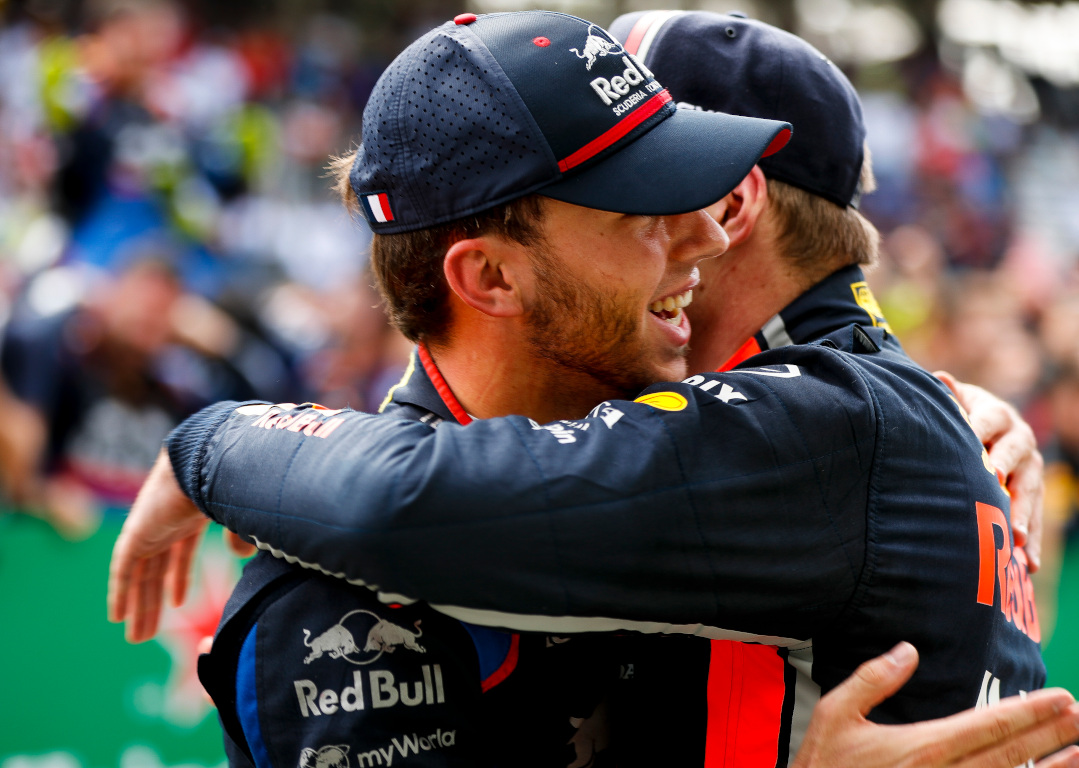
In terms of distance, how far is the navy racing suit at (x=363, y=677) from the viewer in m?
1.45

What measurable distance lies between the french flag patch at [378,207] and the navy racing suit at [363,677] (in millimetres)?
362

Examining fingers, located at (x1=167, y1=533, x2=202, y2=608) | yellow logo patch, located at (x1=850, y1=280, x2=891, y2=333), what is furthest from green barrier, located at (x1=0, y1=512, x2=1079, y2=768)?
yellow logo patch, located at (x1=850, y1=280, x2=891, y2=333)

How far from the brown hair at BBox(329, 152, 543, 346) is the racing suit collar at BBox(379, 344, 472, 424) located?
0.06m

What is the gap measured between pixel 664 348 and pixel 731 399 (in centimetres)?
40

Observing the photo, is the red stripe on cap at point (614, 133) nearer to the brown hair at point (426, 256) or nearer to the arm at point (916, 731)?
the brown hair at point (426, 256)

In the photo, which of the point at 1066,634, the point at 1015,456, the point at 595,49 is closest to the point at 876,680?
the point at 1015,456

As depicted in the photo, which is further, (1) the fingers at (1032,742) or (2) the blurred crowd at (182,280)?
(2) the blurred crowd at (182,280)

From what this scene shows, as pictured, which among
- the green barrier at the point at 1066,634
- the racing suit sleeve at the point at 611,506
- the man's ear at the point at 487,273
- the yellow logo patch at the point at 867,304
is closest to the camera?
the racing suit sleeve at the point at 611,506

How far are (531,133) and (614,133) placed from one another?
0.49 ft

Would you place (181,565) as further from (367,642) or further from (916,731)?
(916,731)

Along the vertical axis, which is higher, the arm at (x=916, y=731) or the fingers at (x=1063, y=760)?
the arm at (x=916, y=731)

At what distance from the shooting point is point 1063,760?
5.39ft

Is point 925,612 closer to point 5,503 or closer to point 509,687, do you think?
point 509,687

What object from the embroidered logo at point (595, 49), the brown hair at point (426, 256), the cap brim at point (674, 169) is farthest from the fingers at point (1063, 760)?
the embroidered logo at point (595, 49)
